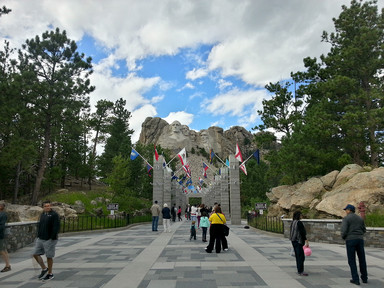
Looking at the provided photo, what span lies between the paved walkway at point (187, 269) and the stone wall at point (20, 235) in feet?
2.37

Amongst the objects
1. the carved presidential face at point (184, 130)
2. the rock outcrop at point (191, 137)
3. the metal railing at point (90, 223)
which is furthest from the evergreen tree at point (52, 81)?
the carved presidential face at point (184, 130)

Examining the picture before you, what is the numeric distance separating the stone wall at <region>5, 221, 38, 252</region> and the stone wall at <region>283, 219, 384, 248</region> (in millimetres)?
11845

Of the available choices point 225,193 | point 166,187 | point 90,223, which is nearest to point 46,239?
point 90,223

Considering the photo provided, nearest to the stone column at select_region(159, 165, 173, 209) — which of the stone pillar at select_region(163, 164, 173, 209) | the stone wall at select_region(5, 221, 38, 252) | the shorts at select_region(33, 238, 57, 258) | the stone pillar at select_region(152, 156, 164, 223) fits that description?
the stone pillar at select_region(163, 164, 173, 209)

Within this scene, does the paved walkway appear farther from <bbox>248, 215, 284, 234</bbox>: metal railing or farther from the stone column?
the stone column

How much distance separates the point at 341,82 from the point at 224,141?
127216 millimetres

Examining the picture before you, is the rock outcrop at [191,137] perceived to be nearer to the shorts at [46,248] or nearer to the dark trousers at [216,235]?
the dark trousers at [216,235]

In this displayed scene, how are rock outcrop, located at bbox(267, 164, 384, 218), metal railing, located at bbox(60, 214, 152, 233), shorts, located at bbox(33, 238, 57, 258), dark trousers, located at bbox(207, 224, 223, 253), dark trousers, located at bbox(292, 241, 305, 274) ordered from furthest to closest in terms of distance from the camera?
metal railing, located at bbox(60, 214, 152, 233), rock outcrop, located at bbox(267, 164, 384, 218), dark trousers, located at bbox(207, 224, 223, 253), dark trousers, located at bbox(292, 241, 305, 274), shorts, located at bbox(33, 238, 57, 258)

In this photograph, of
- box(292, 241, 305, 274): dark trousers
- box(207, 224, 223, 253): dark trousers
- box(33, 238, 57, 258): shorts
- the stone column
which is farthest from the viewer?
the stone column

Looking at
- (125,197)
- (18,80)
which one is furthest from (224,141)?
(18,80)

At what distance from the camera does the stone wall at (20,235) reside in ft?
35.1

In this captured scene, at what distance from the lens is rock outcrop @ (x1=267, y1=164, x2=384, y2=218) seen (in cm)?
1534

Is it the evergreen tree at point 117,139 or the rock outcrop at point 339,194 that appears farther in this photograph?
the evergreen tree at point 117,139

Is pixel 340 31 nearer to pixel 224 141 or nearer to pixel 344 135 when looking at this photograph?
pixel 344 135
